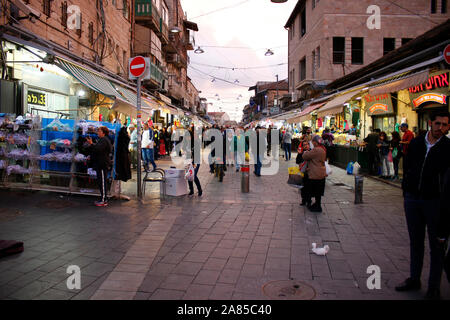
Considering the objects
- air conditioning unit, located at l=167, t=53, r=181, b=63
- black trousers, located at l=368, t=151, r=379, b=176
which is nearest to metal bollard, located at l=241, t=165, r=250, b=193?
black trousers, located at l=368, t=151, r=379, b=176

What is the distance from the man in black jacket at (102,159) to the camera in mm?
8008

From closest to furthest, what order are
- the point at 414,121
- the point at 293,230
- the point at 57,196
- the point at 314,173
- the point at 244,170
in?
the point at 293,230 < the point at 314,173 < the point at 57,196 < the point at 244,170 < the point at 414,121

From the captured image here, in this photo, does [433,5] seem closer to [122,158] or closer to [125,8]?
[125,8]

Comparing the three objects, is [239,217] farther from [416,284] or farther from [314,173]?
[416,284]

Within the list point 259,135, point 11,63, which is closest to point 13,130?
point 11,63

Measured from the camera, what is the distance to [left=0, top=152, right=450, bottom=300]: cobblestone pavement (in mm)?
3830

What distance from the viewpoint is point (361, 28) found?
2489 centimetres

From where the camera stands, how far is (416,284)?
3783 millimetres

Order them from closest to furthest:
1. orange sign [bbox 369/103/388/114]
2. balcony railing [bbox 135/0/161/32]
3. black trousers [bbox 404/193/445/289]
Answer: black trousers [bbox 404/193/445/289], orange sign [bbox 369/103/388/114], balcony railing [bbox 135/0/161/32]

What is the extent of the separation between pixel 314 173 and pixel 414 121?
6754mm

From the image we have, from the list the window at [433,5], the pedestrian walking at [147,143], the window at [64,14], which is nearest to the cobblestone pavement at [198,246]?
the pedestrian walking at [147,143]

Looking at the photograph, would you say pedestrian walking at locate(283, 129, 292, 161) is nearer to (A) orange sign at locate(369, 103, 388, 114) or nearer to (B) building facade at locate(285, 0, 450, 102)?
(B) building facade at locate(285, 0, 450, 102)

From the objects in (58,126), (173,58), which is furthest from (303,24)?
(58,126)

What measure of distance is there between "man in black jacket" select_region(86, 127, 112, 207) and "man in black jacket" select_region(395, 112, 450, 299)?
627cm
